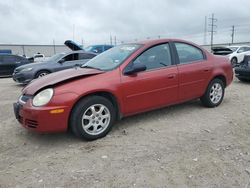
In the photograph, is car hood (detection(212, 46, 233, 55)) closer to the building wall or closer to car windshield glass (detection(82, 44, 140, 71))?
car windshield glass (detection(82, 44, 140, 71))

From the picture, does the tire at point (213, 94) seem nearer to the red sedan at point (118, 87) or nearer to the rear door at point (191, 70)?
the red sedan at point (118, 87)

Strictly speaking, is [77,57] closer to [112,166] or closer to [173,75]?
[173,75]

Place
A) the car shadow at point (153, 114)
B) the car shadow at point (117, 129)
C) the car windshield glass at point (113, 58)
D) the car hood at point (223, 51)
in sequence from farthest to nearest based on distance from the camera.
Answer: the car hood at point (223, 51) < the car shadow at point (153, 114) < the car windshield glass at point (113, 58) < the car shadow at point (117, 129)

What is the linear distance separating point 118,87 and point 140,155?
3.82ft

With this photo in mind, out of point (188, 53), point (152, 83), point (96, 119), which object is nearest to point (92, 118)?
point (96, 119)

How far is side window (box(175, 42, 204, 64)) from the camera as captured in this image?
5152 mm

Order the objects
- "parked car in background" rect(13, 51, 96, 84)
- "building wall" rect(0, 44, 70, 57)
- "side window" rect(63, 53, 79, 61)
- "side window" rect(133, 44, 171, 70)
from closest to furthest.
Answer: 1. "side window" rect(133, 44, 171, 70)
2. "parked car in background" rect(13, 51, 96, 84)
3. "side window" rect(63, 53, 79, 61)
4. "building wall" rect(0, 44, 70, 57)

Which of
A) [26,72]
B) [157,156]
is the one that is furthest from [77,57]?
[157,156]

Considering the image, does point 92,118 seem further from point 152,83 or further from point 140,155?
point 152,83

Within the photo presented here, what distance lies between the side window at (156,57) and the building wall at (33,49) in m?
47.5

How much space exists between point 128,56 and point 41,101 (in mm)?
1598

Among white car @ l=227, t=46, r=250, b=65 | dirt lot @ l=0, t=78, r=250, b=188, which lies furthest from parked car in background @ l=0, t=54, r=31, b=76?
white car @ l=227, t=46, r=250, b=65

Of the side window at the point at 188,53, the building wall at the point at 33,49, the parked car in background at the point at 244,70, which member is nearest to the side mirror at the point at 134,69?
the side window at the point at 188,53

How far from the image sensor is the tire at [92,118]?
12.7ft
